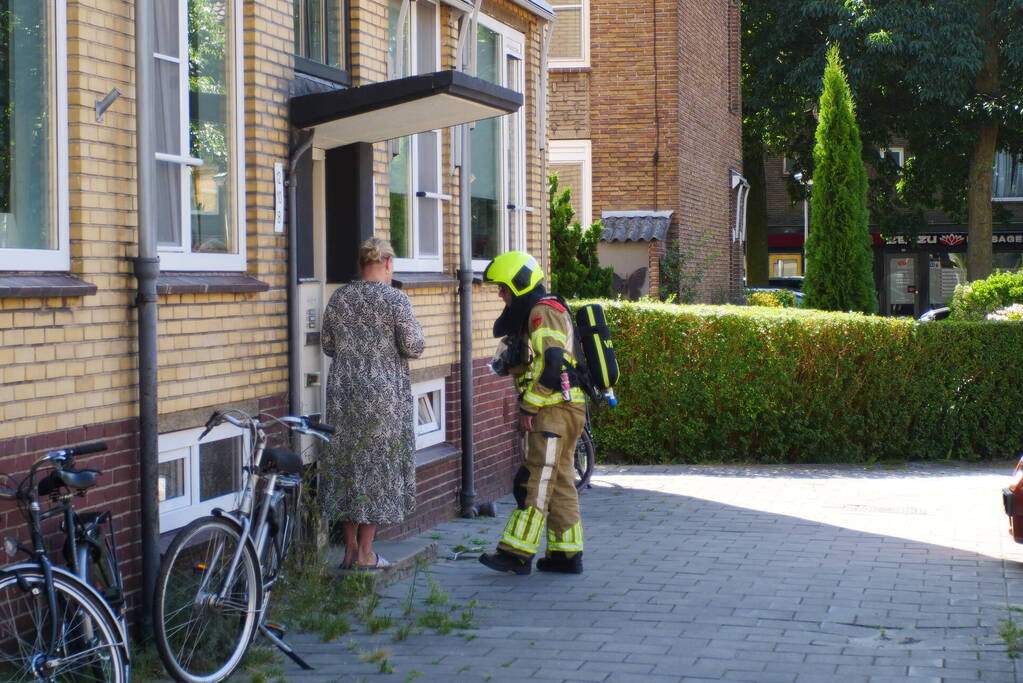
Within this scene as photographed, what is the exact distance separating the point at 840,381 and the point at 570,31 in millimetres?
8993

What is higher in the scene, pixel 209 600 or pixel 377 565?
pixel 209 600

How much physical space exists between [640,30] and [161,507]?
622 inches

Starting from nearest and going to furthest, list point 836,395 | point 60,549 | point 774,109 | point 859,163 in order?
point 60,549 → point 836,395 → point 859,163 → point 774,109

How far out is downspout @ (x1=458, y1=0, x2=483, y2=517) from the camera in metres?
10.6

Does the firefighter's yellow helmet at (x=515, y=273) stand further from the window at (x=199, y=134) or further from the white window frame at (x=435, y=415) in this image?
the white window frame at (x=435, y=415)

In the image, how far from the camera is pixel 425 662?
20.5ft

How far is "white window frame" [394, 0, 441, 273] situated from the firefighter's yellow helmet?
1.58m

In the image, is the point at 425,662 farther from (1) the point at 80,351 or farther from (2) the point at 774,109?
(2) the point at 774,109

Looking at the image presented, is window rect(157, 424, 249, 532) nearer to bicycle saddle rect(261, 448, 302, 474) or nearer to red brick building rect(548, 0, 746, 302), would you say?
bicycle saddle rect(261, 448, 302, 474)

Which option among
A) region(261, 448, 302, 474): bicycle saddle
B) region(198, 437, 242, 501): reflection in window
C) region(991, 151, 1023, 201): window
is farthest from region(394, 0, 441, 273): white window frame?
region(991, 151, 1023, 201): window

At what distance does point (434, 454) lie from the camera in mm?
10102

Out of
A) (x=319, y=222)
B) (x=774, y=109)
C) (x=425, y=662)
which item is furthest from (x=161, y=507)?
(x=774, y=109)

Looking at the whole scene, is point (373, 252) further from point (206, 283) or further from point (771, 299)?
point (771, 299)

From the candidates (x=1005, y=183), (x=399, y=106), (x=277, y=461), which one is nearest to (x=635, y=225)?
(x=399, y=106)
